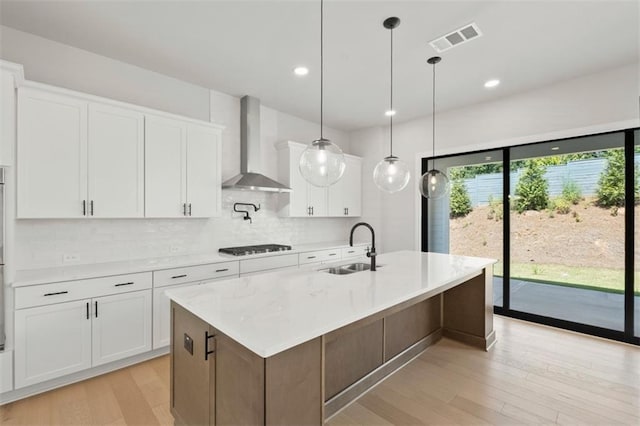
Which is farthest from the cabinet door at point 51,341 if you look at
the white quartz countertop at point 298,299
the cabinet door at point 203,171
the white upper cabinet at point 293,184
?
the white upper cabinet at point 293,184

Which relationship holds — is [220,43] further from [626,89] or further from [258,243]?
[626,89]

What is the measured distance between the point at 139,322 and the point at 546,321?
183 inches

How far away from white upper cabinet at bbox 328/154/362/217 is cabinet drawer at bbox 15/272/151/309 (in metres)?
3.08

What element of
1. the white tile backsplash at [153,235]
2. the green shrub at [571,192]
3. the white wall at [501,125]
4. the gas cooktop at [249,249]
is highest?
the white wall at [501,125]

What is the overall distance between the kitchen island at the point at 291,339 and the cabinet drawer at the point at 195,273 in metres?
1.17

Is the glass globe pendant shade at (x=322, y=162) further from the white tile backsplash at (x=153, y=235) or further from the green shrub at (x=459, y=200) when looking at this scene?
the green shrub at (x=459, y=200)

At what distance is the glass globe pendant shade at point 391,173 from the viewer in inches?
120

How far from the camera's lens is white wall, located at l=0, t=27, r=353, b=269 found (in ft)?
9.09

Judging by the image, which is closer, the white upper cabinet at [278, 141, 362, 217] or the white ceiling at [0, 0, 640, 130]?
the white ceiling at [0, 0, 640, 130]

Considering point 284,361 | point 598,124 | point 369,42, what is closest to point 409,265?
point 284,361

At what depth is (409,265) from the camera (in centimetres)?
294

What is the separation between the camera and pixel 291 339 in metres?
1.29

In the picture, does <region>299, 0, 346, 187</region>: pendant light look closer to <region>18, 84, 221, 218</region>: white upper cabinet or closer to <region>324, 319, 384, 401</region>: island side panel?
<region>324, 319, 384, 401</region>: island side panel

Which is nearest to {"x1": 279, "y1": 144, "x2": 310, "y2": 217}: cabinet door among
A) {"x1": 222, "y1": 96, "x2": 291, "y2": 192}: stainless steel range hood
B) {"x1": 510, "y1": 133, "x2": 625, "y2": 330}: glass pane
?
{"x1": 222, "y1": 96, "x2": 291, "y2": 192}: stainless steel range hood
